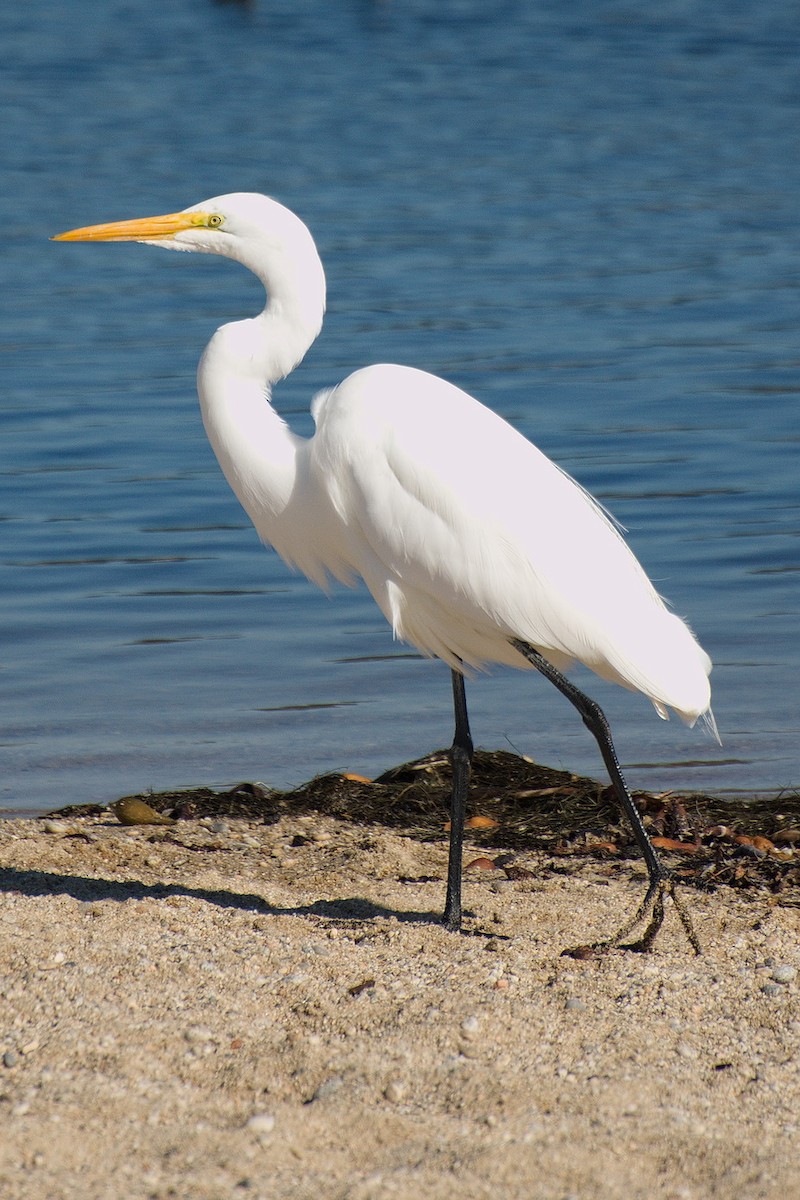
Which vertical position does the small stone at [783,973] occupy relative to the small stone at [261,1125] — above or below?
above

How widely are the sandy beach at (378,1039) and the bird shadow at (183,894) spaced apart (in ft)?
0.04

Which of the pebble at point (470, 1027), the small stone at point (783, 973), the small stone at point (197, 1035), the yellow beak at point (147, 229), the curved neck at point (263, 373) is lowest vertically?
the small stone at point (197, 1035)

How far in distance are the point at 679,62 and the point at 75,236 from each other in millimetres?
22903

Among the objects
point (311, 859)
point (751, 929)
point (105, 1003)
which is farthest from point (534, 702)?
point (105, 1003)

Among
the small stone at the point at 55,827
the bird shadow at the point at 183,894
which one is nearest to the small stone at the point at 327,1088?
the bird shadow at the point at 183,894

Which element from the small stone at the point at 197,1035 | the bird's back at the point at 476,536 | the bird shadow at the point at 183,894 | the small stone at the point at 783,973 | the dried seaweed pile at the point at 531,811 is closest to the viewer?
the small stone at the point at 197,1035

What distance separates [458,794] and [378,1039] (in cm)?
121

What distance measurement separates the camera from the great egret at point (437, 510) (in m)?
4.20

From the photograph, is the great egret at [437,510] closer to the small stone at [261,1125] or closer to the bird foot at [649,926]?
the bird foot at [649,926]

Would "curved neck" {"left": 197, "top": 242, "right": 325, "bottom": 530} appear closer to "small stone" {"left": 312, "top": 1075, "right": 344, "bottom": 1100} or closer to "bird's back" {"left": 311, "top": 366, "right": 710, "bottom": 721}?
"bird's back" {"left": 311, "top": 366, "right": 710, "bottom": 721}

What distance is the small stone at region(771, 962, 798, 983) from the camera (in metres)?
3.77

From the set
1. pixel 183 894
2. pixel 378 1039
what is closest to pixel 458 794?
pixel 183 894

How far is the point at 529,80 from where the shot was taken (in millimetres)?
24391

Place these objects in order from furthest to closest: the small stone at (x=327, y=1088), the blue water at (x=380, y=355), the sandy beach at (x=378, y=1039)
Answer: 1. the blue water at (x=380, y=355)
2. the small stone at (x=327, y=1088)
3. the sandy beach at (x=378, y=1039)
